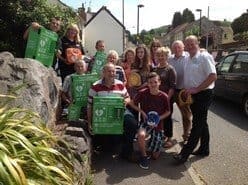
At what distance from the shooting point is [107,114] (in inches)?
280

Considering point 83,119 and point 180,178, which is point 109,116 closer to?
point 83,119

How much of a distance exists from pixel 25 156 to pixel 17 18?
1326 cm

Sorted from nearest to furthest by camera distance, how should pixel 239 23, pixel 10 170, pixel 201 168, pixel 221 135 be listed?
1. pixel 10 170
2. pixel 201 168
3. pixel 221 135
4. pixel 239 23

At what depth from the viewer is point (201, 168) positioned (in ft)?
23.2

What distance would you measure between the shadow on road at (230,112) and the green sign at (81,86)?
3940 mm

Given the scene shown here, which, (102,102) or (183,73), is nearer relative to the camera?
(102,102)

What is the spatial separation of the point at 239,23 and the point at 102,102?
267ft

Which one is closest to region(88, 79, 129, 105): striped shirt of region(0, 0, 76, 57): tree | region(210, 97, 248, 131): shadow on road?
region(210, 97, 248, 131): shadow on road

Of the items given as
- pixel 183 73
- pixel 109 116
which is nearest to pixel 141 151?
pixel 109 116

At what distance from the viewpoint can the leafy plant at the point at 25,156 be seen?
137 inches

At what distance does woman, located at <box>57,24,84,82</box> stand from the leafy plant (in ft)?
14.8

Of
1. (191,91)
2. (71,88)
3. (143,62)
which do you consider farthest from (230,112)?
(71,88)

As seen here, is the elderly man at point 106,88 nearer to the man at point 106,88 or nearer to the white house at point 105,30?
the man at point 106,88

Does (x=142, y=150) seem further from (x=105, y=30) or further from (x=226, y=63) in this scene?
(x=105, y=30)
